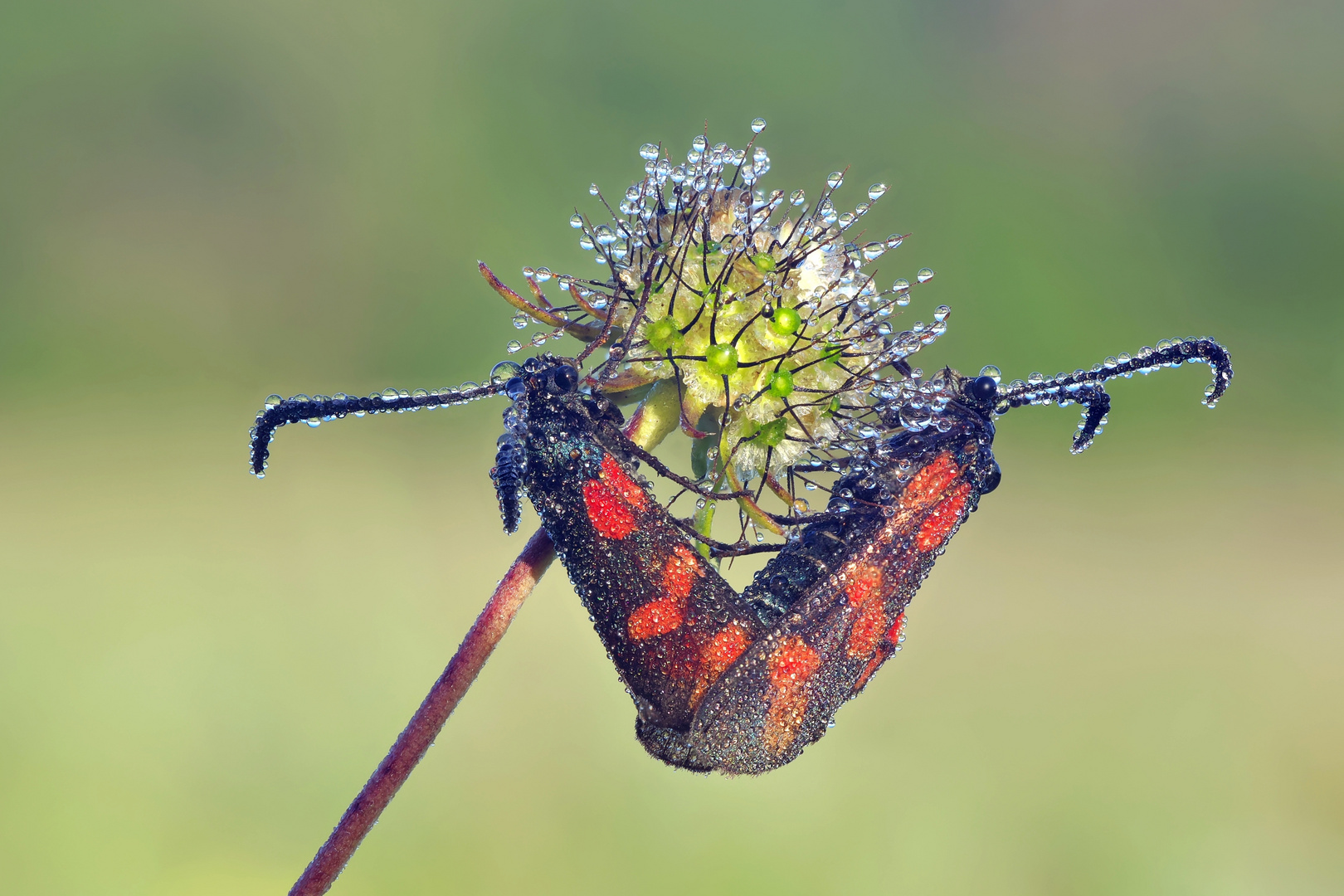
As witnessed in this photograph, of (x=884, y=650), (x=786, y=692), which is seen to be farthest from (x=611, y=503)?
(x=884, y=650)

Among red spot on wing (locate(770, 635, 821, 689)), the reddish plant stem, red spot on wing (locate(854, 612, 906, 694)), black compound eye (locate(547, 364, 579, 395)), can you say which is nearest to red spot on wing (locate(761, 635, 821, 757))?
red spot on wing (locate(770, 635, 821, 689))

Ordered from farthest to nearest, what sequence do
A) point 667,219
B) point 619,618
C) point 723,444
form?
point 667,219, point 723,444, point 619,618

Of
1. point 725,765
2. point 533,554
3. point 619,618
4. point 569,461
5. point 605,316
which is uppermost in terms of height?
point 605,316

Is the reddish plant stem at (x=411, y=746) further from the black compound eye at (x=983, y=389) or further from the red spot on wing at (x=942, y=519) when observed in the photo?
the black compound eye at (x=983, y=389)

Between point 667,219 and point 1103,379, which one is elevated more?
point 667,219

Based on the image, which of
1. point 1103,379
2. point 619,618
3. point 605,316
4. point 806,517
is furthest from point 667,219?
point 1103,379

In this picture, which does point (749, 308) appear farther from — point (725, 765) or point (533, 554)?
point (725, 765)

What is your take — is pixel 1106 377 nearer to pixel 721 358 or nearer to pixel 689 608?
pixel 721 358
